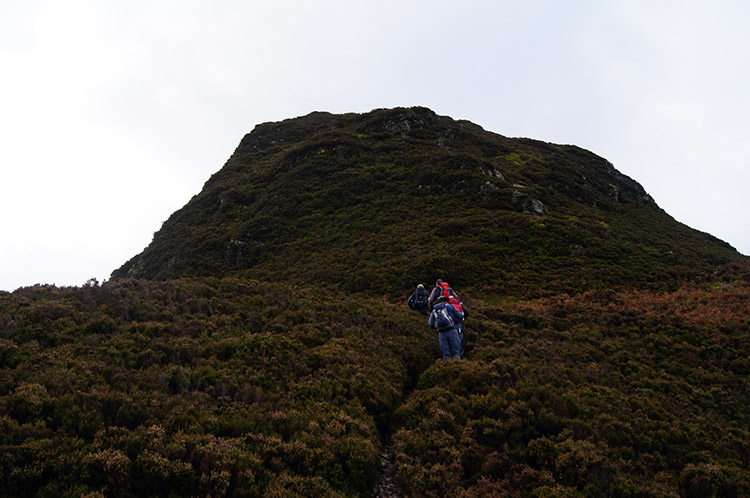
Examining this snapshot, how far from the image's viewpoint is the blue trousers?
11875 mm

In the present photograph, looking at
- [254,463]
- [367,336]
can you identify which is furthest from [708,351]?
[254,463]

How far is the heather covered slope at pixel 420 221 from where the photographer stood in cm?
2503

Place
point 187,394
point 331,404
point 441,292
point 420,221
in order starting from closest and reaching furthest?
point 187,394
point 331,404
point 441,292
point 420,221

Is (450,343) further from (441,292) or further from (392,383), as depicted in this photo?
(441,292)

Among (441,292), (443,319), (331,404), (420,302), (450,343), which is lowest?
(331,404)

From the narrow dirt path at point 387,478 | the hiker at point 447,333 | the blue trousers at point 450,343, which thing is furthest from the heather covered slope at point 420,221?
the narrow dirt path at point 387,478

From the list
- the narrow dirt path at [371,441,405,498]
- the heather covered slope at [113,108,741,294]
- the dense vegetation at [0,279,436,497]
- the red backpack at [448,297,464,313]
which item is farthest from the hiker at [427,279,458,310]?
the narrow dirt path at [371,441,405,498]

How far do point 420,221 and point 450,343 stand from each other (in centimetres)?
2201

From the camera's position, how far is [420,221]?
109 feet

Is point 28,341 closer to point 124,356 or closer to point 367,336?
point 124,356

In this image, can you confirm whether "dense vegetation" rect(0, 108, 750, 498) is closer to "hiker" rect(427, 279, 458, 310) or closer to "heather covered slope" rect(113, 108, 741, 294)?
"heather covered slope" rect(113, 108, 741, 294)

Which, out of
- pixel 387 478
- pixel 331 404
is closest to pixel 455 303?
pixel 331 404

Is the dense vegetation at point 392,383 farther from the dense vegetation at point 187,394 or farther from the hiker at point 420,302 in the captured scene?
the hiker at point 420,302

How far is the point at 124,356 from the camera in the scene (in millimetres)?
8547
